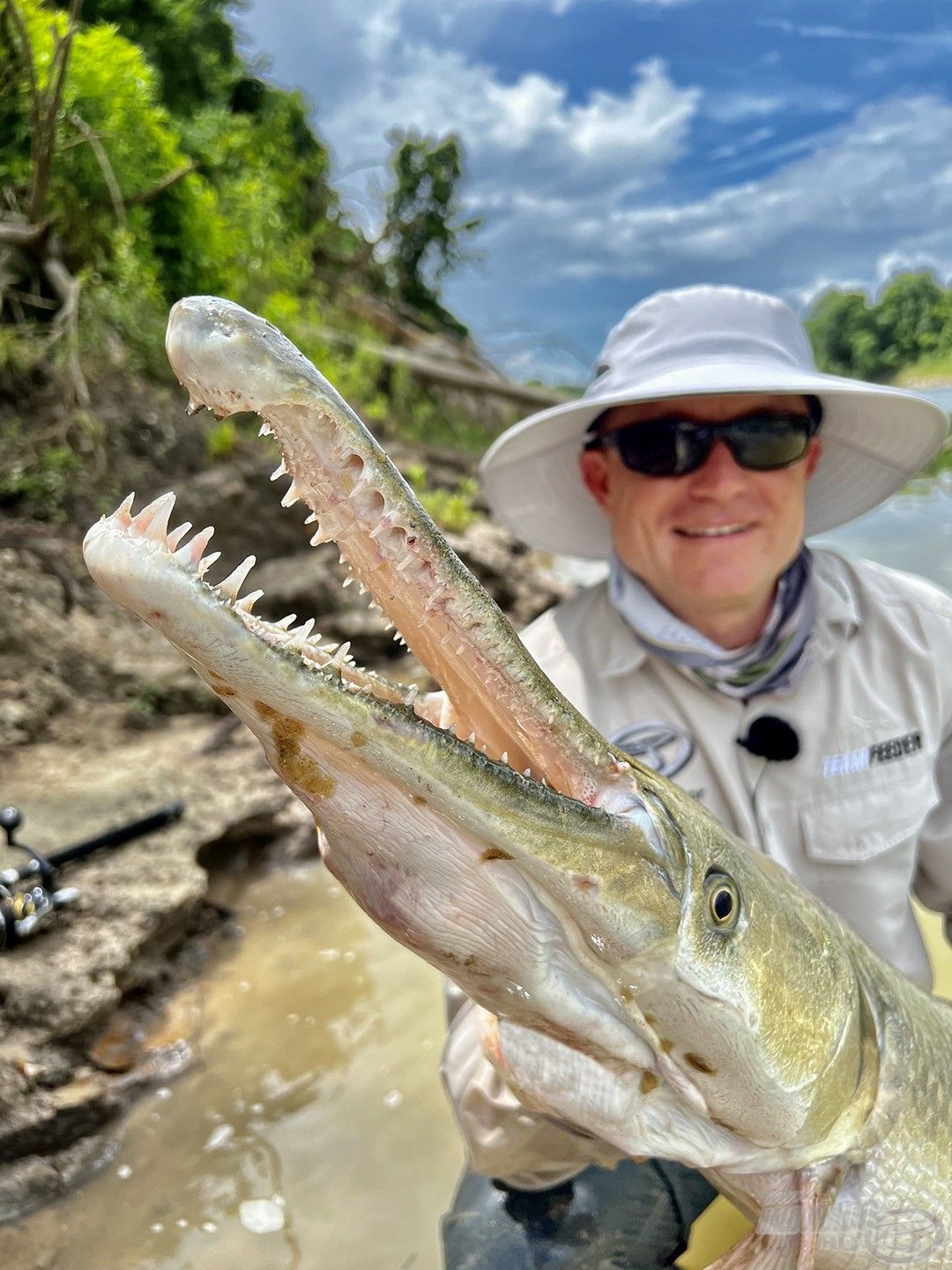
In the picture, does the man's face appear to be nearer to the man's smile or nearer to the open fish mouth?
the man's smile

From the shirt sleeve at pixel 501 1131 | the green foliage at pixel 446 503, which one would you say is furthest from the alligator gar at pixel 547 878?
the green foliage at pixel 446 503

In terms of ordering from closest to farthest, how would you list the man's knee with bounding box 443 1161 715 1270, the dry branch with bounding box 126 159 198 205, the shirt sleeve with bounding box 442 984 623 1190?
the shirt sleeve with bounding box 442 984 623 1190
the man's knee with bounding box 443 1161 715 1270
the dry branch with bounding box 126 159 198 205

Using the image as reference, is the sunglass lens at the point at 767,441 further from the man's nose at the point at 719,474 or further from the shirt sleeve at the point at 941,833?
the shirt sleeve at the point at 941,833

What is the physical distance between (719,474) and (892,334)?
3320mm

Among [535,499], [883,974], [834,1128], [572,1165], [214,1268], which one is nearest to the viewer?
[834,1128]

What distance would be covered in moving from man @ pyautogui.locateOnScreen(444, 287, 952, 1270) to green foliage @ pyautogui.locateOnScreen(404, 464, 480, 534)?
5673 mm

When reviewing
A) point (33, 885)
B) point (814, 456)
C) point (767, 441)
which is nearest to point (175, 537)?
point (767, 441)

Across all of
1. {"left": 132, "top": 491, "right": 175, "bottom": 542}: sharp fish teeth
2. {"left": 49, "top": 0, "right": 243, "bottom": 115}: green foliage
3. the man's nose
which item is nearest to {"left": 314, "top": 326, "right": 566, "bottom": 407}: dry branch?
{"left": 49, "top": 0, "right": 243, "bottom": 115}: green foliage

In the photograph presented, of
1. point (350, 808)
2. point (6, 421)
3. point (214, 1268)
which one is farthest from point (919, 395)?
point (6, 421)

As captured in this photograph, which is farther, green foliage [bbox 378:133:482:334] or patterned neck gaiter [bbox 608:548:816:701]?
green foliage [bbox 378:133:482:334]

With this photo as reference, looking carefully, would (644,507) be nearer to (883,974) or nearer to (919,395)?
(919,395)

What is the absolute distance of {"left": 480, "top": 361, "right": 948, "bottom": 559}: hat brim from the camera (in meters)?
1.93

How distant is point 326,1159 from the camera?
2.31 meters

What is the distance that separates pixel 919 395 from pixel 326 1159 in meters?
2.58
